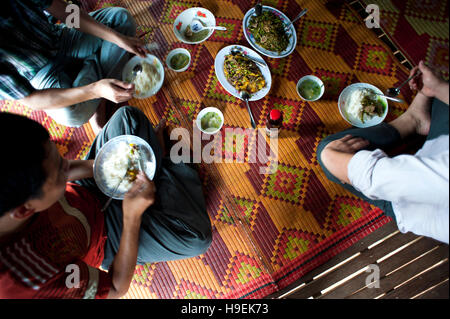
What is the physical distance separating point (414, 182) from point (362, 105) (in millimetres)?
Result: 974

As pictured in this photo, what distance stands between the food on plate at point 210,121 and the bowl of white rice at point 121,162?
→ 55 cm

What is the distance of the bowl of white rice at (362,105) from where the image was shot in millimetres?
1913

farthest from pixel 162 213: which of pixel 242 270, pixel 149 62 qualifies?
pixel 149 62

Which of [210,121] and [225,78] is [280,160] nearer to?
[210,121]

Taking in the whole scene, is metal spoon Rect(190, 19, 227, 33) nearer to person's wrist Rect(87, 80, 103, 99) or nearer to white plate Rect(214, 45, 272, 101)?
white plate Rect(214, 45, 272, 101)

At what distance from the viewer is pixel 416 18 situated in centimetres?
216

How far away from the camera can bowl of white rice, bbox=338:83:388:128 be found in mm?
1913

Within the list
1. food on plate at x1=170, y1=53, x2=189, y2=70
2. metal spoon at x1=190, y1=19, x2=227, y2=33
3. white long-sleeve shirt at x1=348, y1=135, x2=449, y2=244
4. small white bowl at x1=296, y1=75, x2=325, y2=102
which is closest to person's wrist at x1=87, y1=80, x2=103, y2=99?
food on plate at x1=170, y1=53, x2=189, y2=70

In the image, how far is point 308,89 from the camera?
2.08 m

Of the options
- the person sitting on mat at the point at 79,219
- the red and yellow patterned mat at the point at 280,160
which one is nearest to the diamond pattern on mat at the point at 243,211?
the red and yellow patterned mat at the point at 280,160

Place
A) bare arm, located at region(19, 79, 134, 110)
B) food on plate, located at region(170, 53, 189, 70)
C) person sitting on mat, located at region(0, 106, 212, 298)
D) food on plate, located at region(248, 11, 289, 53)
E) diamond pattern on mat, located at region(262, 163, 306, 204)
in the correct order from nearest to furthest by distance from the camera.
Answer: person sitting on mat, located at region(0, 106, 212, 298) < bare arm, located at region(19, 79, 134, 110) < diamond pattern on mat, located at region(262, 163, 306, 204) < food on plate, located at region(248, 11, 289, 53) < food on plate, located at region(170, 53, 189, 70)

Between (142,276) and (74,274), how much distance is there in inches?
33.8

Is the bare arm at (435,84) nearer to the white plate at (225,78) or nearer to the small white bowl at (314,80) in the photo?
the small white bowl at (314,80)

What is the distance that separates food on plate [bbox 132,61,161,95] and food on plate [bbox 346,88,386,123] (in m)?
1.49
